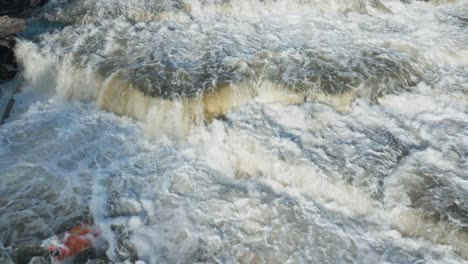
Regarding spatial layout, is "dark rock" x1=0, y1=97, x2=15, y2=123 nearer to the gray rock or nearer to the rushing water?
the rushing water

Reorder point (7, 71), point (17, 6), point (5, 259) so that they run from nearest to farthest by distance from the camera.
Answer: point (5, 259), point (7, 71), point (17, 6)

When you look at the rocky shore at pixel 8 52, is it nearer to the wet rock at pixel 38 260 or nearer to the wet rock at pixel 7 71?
the wet rock at pixel 7 71

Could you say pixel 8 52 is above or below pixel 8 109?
above

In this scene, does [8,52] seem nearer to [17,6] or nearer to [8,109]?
[8,109]

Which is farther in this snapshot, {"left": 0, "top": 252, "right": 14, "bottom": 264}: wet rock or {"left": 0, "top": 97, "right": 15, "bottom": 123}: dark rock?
{"left": 0, "top": 97, "right": 15, "bottom": 123}: dark rock

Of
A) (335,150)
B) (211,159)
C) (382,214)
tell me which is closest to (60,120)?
(211,159)

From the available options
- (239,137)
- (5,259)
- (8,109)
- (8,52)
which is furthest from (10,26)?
(239,137)

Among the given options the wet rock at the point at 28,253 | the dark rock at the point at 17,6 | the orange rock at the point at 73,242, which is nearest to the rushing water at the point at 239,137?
the wet rock at the point at 28,253

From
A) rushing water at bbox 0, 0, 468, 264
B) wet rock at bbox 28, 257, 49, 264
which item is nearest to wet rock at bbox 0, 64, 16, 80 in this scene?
rushing water at bbox 0, 0, 468, 264

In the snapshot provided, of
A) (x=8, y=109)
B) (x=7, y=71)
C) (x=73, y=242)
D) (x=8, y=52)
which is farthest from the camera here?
(x=8, y=52)
